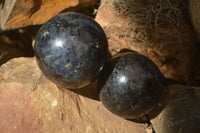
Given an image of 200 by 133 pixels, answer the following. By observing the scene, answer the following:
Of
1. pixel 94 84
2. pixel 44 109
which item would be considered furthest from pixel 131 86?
pixel 44 109

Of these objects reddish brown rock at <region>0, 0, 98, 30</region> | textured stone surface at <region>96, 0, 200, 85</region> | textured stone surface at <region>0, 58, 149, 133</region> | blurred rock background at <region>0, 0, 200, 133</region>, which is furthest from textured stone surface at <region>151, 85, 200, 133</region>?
reddish brown rock at <region>0, 0, 98, 30</region>

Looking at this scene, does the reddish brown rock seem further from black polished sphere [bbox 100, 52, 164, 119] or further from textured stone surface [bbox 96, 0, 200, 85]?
black polished sphere [bbox 100, 52, 164, 119]

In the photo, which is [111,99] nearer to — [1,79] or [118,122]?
[118,122]

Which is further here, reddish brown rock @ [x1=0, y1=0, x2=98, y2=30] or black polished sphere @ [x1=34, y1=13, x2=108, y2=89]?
reddish brown rock @ [x1=0, y1=0, x2=98, y2=30]

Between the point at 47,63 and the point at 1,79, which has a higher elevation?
the point at 47,63

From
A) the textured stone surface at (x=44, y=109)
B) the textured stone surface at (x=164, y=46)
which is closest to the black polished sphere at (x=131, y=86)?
the textured stone surface at (x=44, y=109)

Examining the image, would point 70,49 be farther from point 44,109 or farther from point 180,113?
point 180,113

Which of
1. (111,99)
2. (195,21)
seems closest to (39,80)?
(111,99)
